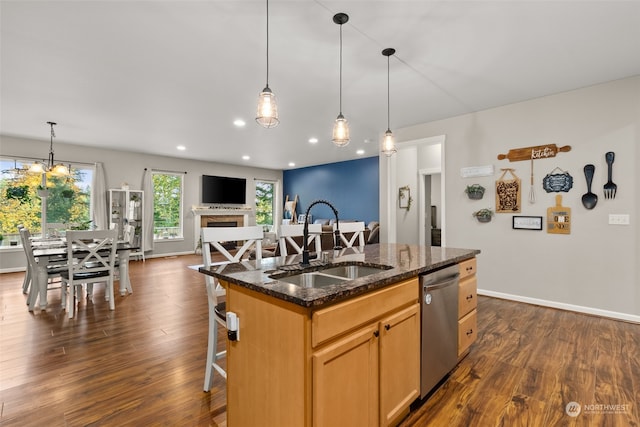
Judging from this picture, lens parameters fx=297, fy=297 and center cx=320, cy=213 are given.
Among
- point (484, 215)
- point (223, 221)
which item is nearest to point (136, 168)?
point (223, 221)

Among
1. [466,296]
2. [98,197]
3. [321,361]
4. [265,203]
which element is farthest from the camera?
[265,203]

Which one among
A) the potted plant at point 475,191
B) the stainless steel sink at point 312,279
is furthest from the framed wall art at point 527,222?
the stainless steel sink at point 312,279

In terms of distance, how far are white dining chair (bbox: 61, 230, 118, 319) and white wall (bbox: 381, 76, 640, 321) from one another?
15.5 feet

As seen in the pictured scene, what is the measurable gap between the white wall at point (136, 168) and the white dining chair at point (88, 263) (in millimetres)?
3655

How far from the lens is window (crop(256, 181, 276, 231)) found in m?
10.1

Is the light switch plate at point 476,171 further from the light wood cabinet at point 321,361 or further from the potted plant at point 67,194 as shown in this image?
the potted plant at point 67,194

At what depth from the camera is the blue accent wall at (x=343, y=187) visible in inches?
325

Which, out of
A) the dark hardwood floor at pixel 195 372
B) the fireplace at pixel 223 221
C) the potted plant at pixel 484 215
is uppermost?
the potted plant at pixel 484 215

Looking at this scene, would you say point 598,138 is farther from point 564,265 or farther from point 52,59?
point 52,59

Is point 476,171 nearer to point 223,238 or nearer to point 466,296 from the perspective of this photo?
point 466,296

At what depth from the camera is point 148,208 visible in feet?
24.9

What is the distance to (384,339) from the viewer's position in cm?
149

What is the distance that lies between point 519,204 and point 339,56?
3.07 meters

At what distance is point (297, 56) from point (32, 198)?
651 cm
